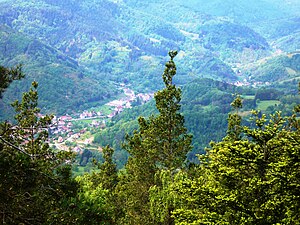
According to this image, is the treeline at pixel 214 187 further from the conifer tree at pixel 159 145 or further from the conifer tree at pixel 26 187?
the conifer tree at pixel 159 145

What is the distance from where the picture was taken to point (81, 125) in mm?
152125

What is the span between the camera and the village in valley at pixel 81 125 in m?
124

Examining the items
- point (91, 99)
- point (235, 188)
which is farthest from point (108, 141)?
point (235, 188)

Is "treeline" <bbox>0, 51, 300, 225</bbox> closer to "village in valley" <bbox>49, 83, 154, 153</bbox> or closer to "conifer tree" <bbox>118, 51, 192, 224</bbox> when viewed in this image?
"conifer tree" <bbox>118, 51, 192, 224</bbox>

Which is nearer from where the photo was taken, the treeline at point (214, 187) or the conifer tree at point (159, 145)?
the treeline at point (214, 187)

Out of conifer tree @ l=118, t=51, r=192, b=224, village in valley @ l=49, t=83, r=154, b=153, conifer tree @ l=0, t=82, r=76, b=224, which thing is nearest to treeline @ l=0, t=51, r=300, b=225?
conifer tree @ l=0, t=82, r=76, b=224

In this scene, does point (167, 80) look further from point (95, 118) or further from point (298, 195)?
point (95, 118)

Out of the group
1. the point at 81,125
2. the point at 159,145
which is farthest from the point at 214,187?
the point at 81,125

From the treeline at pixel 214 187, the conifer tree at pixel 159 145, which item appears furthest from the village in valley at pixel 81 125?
the treeline at pixel 214 187

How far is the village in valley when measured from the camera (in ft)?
406

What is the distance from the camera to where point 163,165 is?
68.4ft

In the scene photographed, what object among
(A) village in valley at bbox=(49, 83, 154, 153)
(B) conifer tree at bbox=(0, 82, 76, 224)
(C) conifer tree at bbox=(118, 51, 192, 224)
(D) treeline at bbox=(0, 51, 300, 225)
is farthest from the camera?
(A) village in valley at bbox=(49, 83, 154, 153)

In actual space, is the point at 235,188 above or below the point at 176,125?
below

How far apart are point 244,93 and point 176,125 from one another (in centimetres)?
15943
